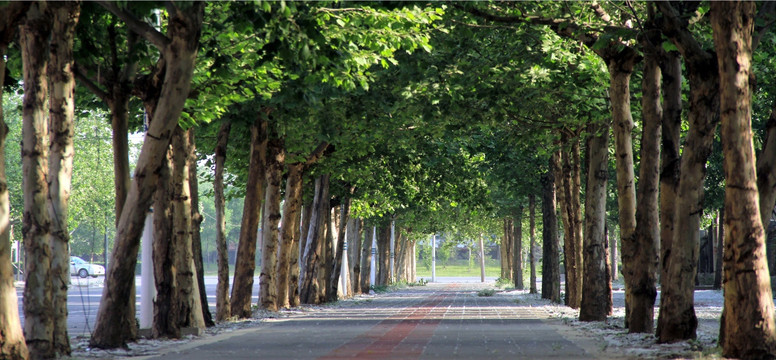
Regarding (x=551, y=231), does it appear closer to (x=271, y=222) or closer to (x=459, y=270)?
(x=271, y=222)

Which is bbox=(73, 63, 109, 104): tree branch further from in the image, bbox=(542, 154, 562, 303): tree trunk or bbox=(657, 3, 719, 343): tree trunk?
bbox=(542, 154, 562, 303): tree trunk

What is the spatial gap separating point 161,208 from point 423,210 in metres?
36.9

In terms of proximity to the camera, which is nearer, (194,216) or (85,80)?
(85,80)

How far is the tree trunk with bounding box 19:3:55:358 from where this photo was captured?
12523mm

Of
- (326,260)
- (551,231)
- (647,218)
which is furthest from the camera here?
(326,260)

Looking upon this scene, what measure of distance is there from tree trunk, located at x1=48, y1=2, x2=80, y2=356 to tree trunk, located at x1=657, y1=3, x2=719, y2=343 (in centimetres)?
779

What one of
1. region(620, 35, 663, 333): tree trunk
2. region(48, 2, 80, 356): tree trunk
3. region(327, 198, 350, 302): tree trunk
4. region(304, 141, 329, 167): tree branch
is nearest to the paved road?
region(620, 35, 663, 333): tree trunk

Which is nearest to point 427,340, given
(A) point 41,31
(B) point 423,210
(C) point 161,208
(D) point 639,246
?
(D) point 639,246

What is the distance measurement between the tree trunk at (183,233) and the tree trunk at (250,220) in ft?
21.0

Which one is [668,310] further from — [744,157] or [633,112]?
[633,112]

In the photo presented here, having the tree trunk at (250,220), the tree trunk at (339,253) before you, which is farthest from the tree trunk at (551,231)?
the tree trunk at (250,220)

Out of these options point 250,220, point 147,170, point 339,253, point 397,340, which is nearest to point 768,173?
point 397,340

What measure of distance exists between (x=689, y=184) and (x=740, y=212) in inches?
95.3

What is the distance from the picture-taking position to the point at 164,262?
1722 cm
